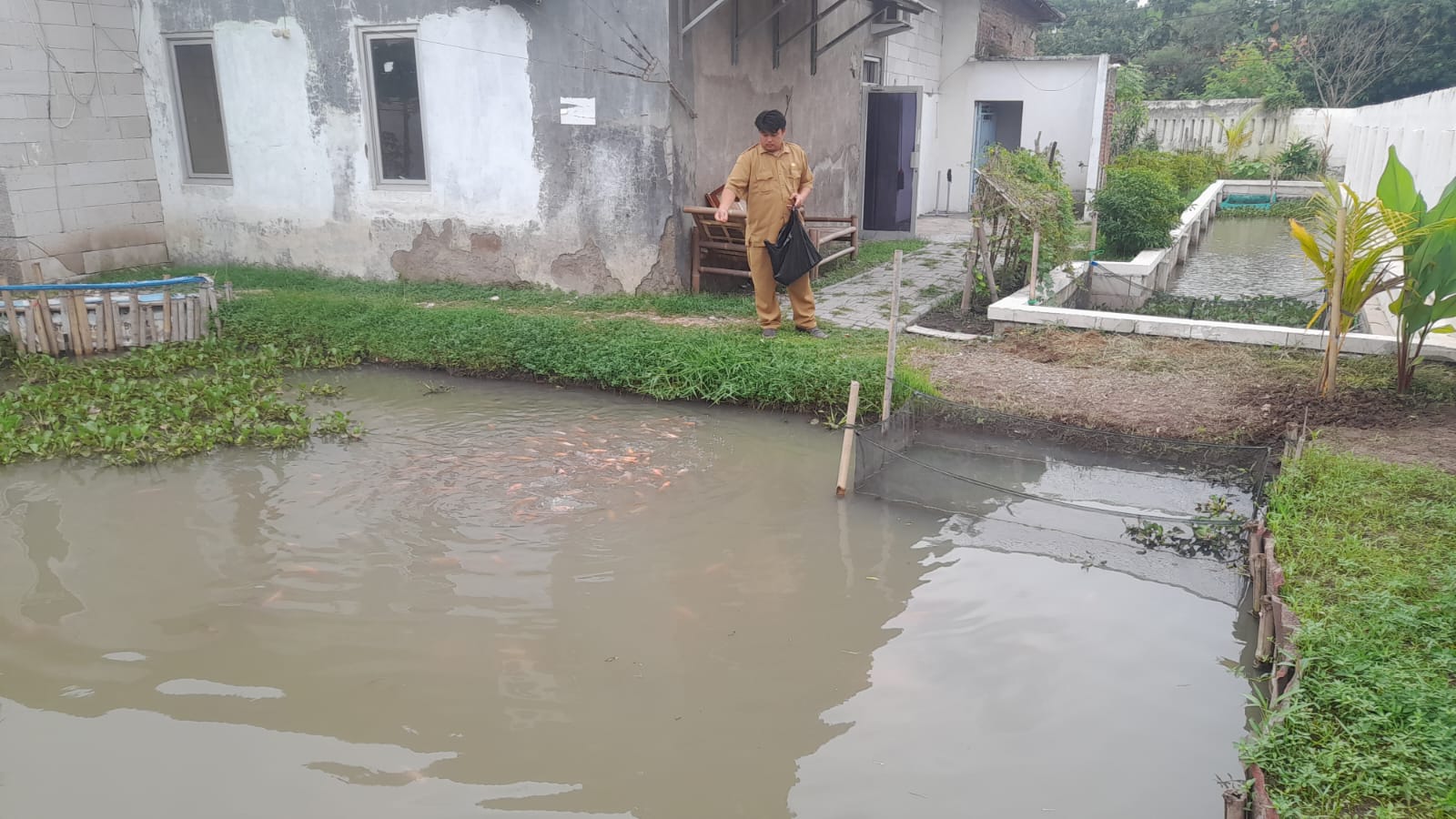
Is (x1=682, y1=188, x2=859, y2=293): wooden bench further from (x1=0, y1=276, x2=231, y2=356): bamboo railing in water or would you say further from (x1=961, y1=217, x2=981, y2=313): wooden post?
(x1=0, y1=276, x2=231, y2=356): bamboo railing in water

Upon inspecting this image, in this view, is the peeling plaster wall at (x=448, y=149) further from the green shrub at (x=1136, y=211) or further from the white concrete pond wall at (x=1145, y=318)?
the green shrub at (x=1136, y=211)

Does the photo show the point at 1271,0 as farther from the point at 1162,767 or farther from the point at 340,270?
the point at 1162,767

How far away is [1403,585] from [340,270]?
9.92 meters

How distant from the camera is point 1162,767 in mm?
3406

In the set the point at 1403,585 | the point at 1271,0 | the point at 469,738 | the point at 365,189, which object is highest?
the point at 1271,0

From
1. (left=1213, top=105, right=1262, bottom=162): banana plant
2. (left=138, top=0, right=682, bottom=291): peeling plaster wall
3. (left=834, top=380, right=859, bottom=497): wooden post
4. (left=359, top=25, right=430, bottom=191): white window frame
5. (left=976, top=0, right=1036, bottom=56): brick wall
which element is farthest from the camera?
(left=1213, top=105, right=1262, bottom=162): banana plant

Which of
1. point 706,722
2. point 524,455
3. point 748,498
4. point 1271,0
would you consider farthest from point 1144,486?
point 1271,0

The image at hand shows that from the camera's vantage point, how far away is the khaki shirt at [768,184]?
809 centimetres

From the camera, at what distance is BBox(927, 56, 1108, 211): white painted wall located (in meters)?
16.1

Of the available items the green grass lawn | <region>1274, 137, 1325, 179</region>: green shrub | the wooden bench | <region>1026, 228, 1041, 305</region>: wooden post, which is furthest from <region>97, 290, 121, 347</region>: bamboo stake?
<region>1274, 137, 1325, 179</region>: green shrub

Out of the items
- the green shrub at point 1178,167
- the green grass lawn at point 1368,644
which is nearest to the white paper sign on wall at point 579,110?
the green grass lawn at point 1368,644

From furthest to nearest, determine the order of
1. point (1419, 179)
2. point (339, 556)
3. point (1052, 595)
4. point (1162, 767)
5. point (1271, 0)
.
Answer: point (1271, 0), point (1419, 179), point (339, 556), point (1052, 595), point (1162, 767)

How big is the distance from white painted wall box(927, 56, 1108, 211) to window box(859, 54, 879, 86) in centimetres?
325

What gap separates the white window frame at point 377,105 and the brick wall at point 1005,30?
10.5 m
